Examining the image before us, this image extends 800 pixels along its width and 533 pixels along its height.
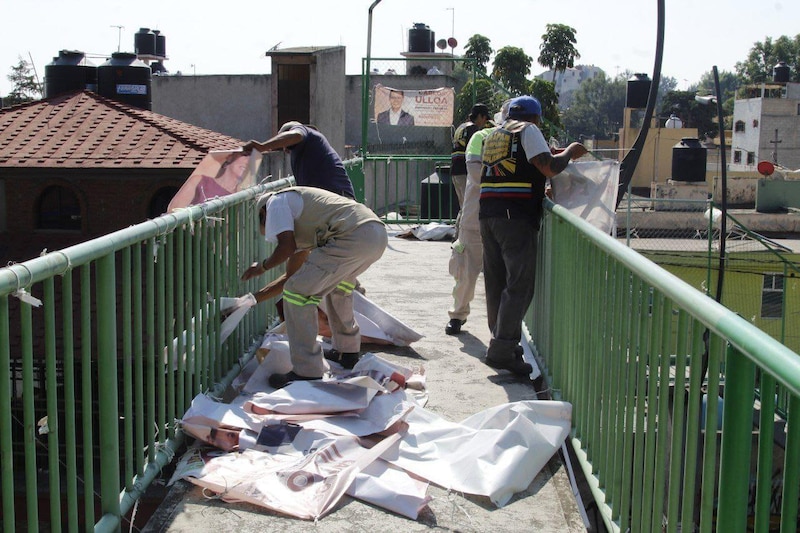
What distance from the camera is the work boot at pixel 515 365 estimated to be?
609cm

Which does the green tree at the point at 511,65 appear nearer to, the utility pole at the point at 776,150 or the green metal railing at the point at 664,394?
the utility pole at the point at 776,150

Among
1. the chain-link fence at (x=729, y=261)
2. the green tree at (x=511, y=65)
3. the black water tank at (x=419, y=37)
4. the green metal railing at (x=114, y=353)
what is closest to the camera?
the green metal railing at (x=114, y=353)

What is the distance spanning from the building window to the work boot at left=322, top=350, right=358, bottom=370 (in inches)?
694

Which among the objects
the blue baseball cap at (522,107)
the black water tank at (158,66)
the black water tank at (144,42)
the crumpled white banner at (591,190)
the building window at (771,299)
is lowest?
the building window at (771,299)

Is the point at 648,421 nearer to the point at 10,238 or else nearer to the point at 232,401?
the point at 232,401

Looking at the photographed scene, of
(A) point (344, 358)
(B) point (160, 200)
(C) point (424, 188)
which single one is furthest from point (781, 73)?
(A) point (344, 358)

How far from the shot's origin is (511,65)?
183 feet

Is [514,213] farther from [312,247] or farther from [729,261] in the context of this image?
[729,261]

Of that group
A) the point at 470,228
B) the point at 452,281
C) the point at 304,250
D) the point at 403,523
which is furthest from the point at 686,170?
the point at 403,523

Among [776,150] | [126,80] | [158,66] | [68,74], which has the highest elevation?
[158,66]

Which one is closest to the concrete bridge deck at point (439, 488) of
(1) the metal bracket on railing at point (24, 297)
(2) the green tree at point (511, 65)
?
(1) the metal bracket on railing at point (24, 297)

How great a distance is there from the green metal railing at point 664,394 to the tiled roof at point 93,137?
63.6 feet

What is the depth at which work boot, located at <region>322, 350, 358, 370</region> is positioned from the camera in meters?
6.05

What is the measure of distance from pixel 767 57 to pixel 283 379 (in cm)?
13495
